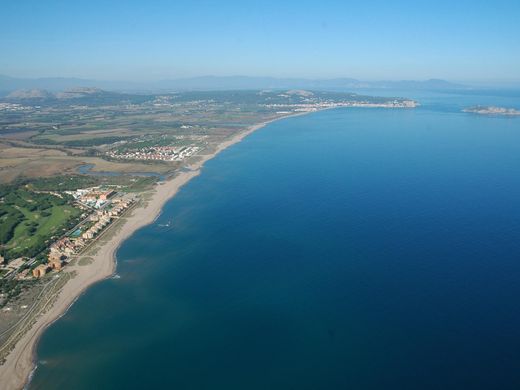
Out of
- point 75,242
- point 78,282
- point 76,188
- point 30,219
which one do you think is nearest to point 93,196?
point 76,188

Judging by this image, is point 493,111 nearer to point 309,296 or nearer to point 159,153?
point 159,153

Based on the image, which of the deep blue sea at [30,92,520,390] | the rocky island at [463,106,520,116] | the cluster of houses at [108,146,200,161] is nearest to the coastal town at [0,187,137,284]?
the deep blue sea at [30,92,520,390]

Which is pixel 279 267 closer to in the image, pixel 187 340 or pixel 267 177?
pixel 187 340

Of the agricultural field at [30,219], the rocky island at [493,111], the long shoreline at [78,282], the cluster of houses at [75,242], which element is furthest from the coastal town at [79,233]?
the rocky island at [493,111]

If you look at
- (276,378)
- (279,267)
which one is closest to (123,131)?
(279,267)

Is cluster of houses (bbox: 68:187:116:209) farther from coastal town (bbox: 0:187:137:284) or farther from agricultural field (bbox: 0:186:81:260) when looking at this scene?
agricultural field (bbox: 0:186:81:260)
